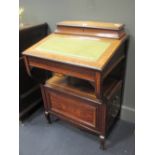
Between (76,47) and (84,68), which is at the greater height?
(76,47)

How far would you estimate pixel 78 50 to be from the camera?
4.38 feet

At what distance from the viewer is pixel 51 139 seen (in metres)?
1.73

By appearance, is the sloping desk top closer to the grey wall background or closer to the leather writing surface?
the leather writing surface

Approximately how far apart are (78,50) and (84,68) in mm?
205

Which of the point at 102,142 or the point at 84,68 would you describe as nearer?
the point at 84,68

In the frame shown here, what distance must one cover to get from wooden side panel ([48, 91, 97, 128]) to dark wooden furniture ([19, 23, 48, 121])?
0.30 m

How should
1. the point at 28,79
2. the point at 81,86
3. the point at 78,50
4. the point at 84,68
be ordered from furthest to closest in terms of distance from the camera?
the point at 28,79
the point at 81,86
the point at 78,50
the point at 84,68

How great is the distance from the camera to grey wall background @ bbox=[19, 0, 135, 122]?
1.46 metres

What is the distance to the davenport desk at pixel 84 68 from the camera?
1229 millimetres

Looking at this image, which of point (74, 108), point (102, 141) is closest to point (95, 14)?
point (74, 108)

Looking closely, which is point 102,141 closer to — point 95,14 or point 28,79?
point 28,79
